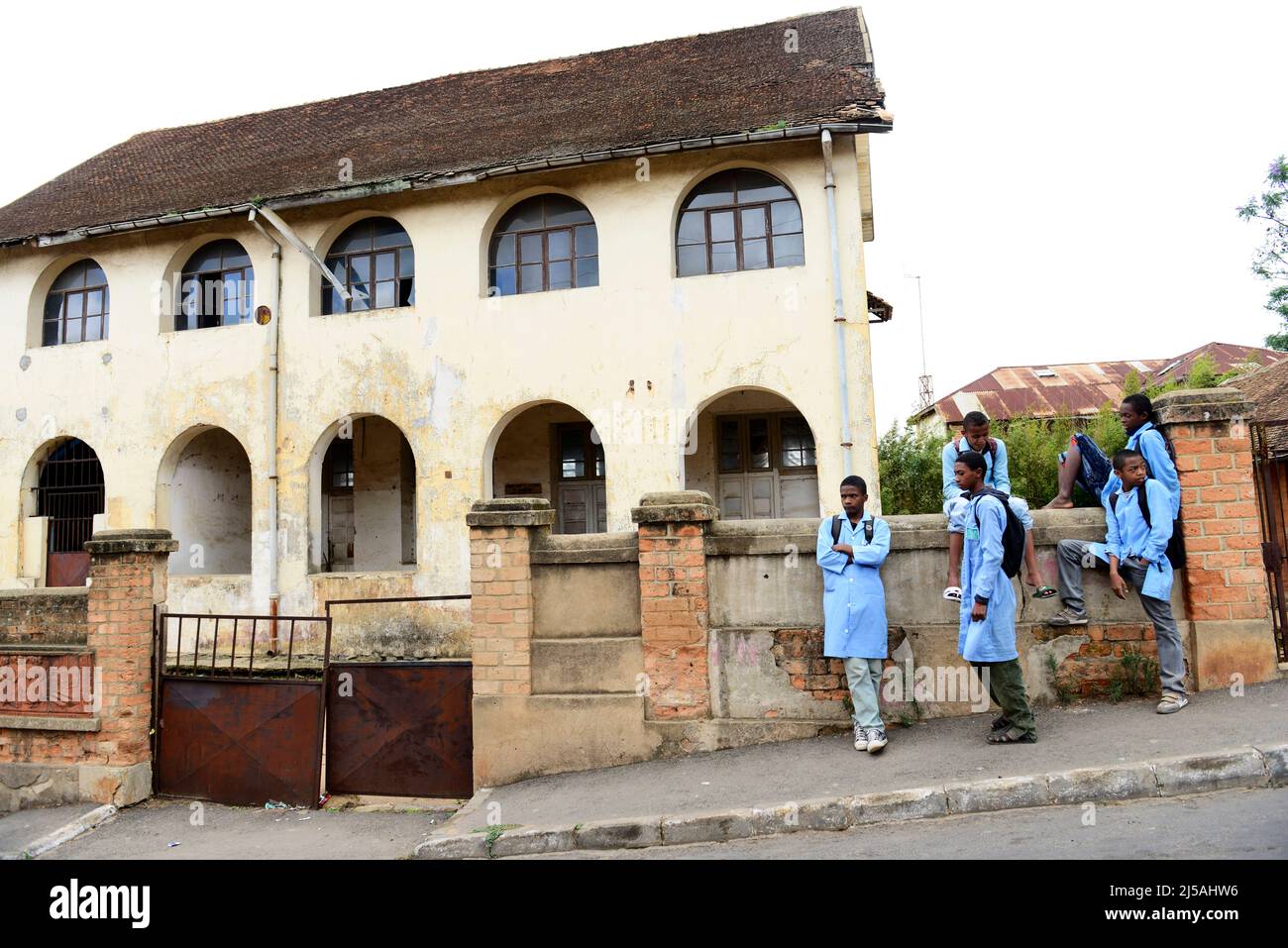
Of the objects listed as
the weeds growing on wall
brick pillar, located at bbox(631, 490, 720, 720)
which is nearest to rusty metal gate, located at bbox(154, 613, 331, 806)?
brick pillar, located at bbox(631, 490, 720, 720)

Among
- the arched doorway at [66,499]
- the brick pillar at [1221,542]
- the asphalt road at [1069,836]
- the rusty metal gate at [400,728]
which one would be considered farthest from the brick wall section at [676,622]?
the arched doorway at [66,499]

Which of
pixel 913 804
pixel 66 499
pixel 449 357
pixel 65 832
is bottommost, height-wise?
pixel 65 832

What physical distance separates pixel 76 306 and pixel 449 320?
299 inches

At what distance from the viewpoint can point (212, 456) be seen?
50.0ft

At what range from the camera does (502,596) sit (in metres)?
6.43

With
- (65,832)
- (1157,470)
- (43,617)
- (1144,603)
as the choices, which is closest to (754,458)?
(1157,470)

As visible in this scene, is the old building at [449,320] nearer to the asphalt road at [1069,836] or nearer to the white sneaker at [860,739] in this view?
the white sneaker at [860,739]

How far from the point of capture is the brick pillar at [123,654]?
7.16m

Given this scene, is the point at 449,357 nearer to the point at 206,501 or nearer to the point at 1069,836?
the point at 206,501

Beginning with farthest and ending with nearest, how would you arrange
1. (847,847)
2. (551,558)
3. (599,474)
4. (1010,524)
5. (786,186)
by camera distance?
(599,474), (786,186), (551,558), (1010,524), (847,847)

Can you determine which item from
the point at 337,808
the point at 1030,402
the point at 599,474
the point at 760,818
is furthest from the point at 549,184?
the point at 1030,402

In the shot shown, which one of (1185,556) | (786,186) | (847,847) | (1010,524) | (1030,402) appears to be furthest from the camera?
(1030,402)

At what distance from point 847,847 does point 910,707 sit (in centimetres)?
180

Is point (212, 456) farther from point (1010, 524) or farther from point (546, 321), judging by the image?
point (1010, 524)
